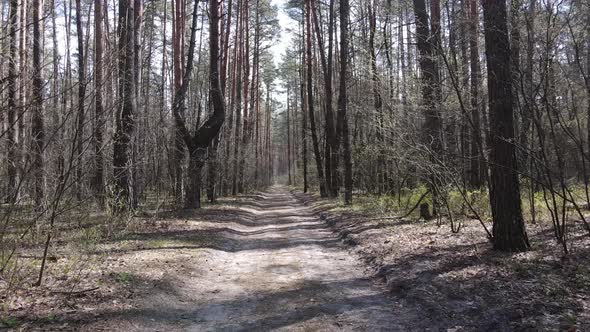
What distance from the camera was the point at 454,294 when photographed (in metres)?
5.46

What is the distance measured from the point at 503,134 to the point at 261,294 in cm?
440

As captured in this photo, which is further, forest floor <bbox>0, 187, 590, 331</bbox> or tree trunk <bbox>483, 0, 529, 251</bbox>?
tree trunk <bbox>483, 0, 529, 251</bbox>

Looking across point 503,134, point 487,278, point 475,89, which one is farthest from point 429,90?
point 487,278

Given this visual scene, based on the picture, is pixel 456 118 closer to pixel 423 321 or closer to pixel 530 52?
pixel 530 52

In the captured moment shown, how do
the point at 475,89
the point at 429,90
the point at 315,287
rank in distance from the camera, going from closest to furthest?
the point at 315,287, the point at 475,89, the point at 429,90

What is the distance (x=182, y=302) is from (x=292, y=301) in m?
1.47

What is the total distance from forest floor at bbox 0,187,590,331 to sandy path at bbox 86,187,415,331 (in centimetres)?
2

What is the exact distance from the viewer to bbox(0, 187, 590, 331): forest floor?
478 centimetres

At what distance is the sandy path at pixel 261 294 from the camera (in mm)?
5031

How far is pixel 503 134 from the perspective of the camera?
22.8 feet

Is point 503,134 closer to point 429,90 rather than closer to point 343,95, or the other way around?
point 429,90

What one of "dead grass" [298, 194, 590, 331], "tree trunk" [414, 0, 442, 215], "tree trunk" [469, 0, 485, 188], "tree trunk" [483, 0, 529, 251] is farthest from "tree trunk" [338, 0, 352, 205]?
"tree trunk" [483, 0, 529, 251]

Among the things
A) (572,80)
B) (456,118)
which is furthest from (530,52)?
(456,118)

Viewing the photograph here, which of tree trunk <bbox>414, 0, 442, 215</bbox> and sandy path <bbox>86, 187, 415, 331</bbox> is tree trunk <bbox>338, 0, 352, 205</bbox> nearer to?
tree trunk <bbox>414, 0, 442, 215</bbox>
